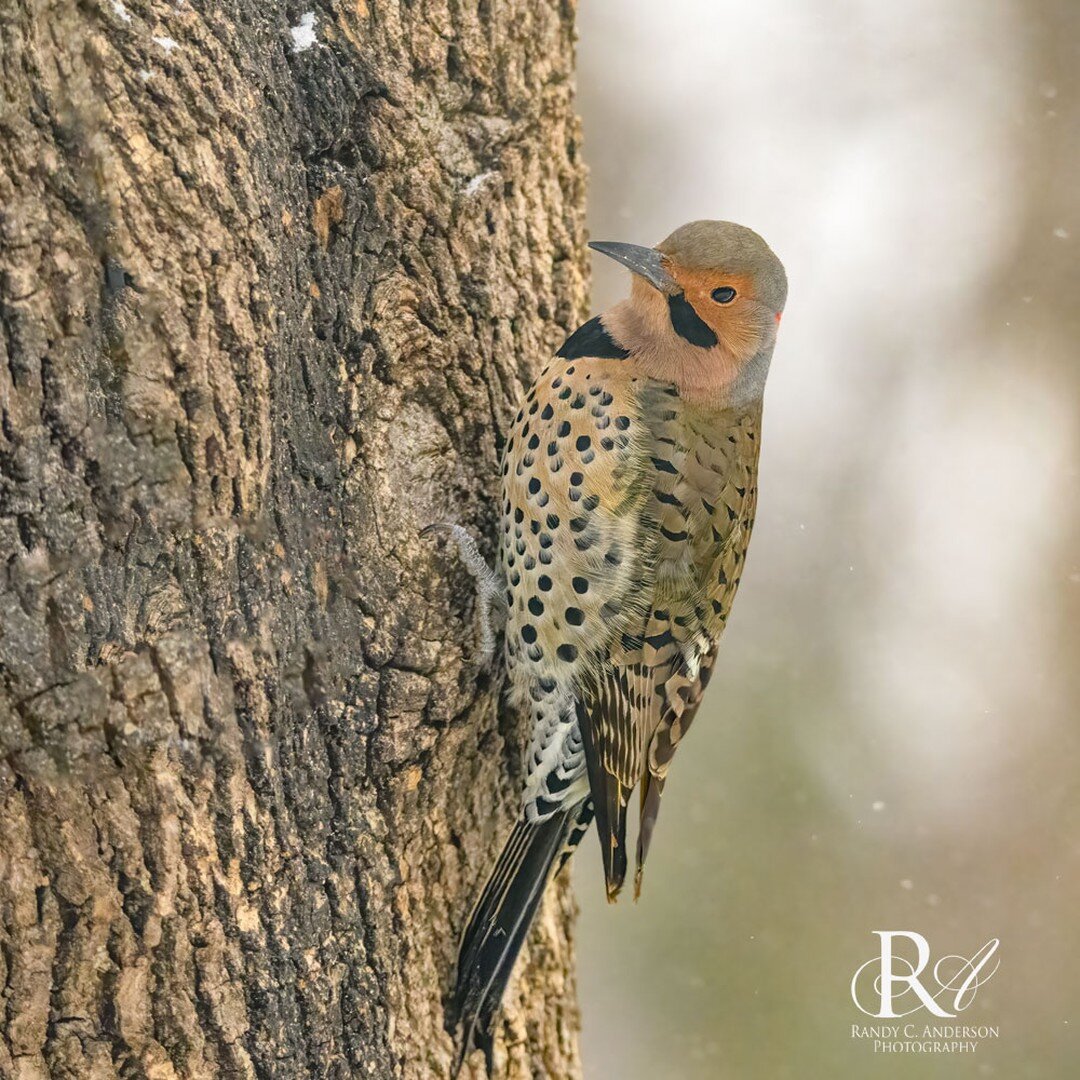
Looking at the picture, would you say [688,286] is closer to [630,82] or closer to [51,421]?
[51,421]

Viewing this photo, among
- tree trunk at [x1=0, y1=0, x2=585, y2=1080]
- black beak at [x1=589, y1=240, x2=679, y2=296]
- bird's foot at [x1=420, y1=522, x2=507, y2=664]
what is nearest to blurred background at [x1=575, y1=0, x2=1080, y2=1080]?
black beak at [x1=589, y1=240, x2=679, y2=296]

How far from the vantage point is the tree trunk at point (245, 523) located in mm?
1870

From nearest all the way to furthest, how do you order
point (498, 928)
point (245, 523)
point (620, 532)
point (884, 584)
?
point (245, 523)
point (498, 928)
point (620, 532)
point (884, 584)

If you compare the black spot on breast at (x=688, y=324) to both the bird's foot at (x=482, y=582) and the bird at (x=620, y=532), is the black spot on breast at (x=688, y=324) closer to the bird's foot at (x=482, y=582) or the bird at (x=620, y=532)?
the bird at (x=620, y=532)

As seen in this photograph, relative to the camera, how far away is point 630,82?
6.83 meters

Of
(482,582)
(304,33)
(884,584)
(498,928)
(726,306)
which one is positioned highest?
(304,33)

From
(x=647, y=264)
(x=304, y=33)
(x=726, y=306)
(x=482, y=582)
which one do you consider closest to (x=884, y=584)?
(x=726, y=306)

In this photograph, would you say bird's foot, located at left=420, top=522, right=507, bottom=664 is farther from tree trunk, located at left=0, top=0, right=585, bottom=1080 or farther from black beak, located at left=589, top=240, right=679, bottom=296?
black beak, located at left=589, top=240, right=679, bottom=296

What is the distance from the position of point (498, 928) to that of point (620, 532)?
87 centimetres

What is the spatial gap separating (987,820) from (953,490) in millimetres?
1690

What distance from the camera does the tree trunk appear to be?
6.14 feet

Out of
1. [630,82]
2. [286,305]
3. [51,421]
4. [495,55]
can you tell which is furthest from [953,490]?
[51,421]

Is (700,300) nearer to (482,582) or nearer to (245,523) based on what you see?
(482,582)

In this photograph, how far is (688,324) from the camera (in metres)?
2.79
